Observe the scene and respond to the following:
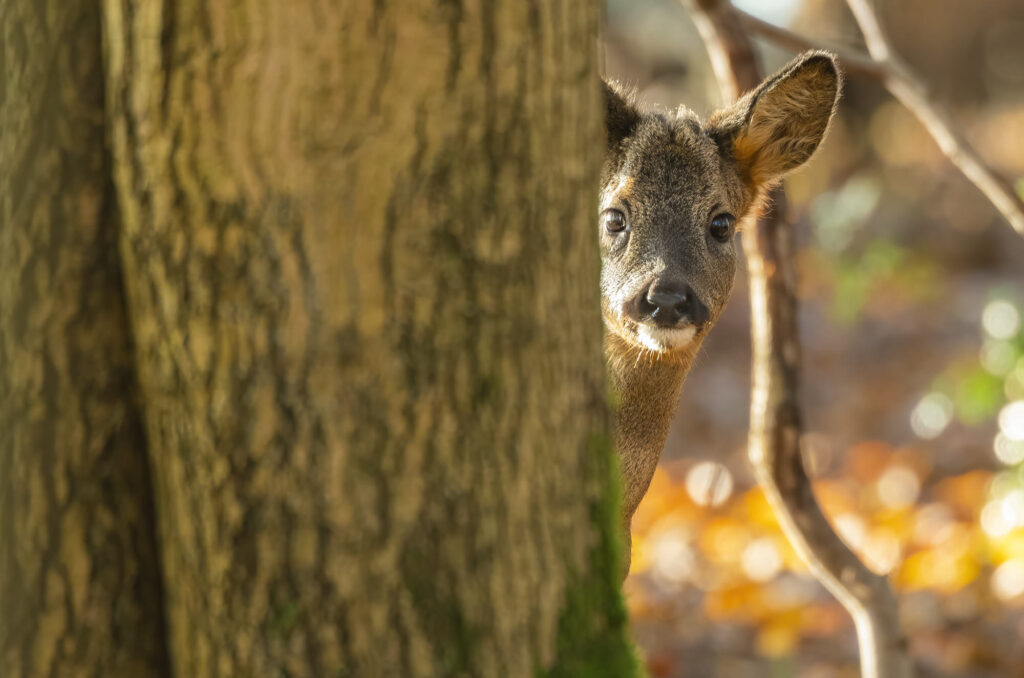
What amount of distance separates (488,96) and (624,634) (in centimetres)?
108

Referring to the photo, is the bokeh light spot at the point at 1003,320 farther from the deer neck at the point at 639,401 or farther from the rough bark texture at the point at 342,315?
the rough bark texture at the point at 342,315

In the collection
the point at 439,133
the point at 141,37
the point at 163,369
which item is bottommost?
the point at 163,369

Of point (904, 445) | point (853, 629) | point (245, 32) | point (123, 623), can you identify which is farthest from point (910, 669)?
point (904, 445)

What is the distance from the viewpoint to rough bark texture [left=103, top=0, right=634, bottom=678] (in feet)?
6.96

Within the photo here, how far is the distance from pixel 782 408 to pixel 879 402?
7902mm

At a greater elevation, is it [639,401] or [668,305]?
[668,305]

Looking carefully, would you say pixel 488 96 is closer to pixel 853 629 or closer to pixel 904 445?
pixel 853 629

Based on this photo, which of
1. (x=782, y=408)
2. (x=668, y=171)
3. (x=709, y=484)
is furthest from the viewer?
(x=709, y=484)

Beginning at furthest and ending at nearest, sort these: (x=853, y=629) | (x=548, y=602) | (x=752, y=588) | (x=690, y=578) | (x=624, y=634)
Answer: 1. (x=690, y=578)
2. (x=752, y=588)
3. (x=853, y=629)
4. (x=624, y=634)
5. (x=548, y=602)

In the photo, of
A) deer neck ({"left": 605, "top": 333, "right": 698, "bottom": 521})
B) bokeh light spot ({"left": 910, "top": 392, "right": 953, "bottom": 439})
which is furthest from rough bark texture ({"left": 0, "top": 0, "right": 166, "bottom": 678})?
bokeh light spot ({"left": 910, "top": 392, "right": 953, "bottom": 439})

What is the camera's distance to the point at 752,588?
26.4ft

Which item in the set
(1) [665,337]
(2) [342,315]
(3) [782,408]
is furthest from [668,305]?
(2) [342,315]

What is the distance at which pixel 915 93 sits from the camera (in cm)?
501

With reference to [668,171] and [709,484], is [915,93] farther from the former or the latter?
[709,484]
